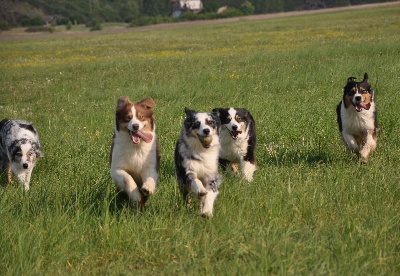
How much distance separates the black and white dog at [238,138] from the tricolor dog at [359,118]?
1.42 m

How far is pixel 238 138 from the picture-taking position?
316 inches

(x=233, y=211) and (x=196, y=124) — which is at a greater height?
(x=196, y=124)

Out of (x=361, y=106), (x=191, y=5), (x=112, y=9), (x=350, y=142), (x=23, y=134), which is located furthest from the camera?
(x=112, y=9)

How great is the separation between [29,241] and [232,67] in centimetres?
1739

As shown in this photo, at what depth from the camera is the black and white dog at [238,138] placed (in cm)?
784

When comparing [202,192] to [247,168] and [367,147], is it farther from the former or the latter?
[367,147]

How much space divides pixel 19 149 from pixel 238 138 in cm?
319

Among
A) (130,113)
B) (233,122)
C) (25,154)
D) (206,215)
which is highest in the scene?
(130,113)

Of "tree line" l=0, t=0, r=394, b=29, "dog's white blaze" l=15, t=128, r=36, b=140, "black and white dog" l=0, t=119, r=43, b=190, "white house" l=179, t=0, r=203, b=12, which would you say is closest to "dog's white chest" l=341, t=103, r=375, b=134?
"black and white dog" l=0, t=119, r=43, b=190

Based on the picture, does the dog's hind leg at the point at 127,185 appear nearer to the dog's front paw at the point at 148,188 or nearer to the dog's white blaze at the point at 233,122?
the dog's front paw at the point at 148,188

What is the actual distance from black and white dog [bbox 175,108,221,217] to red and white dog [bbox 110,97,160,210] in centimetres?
32

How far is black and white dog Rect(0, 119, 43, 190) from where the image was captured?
27.6ft

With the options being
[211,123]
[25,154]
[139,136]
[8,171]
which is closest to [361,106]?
[211,123]

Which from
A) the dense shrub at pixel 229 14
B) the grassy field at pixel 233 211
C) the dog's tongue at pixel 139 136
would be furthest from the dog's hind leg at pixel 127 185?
the dense shrub at pixel 229 14
